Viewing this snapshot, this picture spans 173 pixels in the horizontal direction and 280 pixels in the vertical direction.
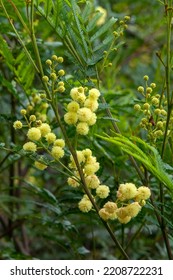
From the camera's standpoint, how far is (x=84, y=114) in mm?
821

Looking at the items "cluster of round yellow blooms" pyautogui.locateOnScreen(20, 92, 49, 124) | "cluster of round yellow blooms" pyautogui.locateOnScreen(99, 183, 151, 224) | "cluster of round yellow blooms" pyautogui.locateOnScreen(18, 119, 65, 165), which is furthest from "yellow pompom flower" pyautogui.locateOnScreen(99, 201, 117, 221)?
"cluster of round yellow blooms" pyautogui.locateOnScreen(20, 92, 49, 124)

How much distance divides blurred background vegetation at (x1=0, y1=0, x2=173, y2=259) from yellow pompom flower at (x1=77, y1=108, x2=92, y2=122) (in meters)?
0.13

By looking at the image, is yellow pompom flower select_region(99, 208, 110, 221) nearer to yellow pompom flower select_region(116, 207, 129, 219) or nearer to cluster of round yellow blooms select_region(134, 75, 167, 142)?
yellow pompom flower select_region(116, 207, 129, 219)

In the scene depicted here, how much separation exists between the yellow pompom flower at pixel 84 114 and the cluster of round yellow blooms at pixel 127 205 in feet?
0.40

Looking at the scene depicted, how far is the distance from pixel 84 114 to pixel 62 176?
456 millimetres

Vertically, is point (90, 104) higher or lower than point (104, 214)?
higher

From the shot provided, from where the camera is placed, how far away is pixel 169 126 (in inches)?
38.5

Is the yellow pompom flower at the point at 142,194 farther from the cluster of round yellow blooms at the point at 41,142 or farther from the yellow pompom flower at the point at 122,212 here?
the cluster of round yellow blooms at the point at 41,142

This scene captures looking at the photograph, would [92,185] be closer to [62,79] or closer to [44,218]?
[62,79]

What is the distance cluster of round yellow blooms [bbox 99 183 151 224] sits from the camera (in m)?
0.84

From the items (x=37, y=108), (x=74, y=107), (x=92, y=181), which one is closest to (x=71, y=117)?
(x=74, y=107)

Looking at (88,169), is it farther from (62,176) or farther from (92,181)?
(62,176)

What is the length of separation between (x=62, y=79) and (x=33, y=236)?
127cm
